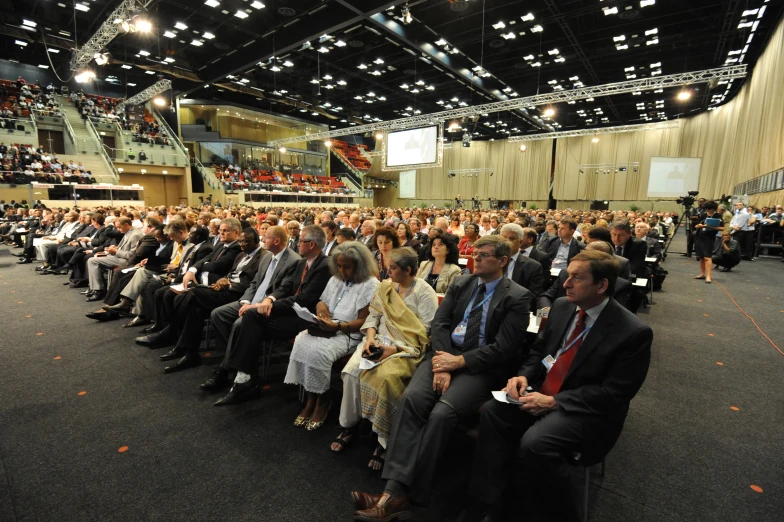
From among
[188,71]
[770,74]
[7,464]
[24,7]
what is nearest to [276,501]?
[7,464]

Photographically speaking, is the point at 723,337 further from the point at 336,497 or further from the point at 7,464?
the point at 7,464

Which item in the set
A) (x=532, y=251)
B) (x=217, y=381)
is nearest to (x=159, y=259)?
(x=217, y=381)

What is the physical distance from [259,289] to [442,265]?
1.60 m

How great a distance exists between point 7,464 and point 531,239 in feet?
14.2

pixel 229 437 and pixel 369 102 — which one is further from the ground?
pixel 369 102

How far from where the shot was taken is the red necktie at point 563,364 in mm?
1692

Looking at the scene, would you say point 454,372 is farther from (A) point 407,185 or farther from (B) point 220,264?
(A) point 407,185

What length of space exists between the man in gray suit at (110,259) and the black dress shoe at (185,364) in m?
2.77

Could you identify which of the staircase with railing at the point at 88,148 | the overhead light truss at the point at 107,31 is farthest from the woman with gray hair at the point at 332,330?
the staircase with railing at the point at 88,148

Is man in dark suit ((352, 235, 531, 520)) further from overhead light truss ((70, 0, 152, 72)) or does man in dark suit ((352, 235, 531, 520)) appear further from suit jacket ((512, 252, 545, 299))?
overhead light truss ((70, 0, 152, 72))

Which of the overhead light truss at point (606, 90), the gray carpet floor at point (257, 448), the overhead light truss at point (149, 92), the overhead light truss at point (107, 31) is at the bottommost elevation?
the gray carpet floor at point (257, 448)

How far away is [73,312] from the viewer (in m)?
4.64

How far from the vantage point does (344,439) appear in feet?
7.13

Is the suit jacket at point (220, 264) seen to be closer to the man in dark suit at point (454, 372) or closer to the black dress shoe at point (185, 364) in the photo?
the black dress shoe at point (185, 364)
